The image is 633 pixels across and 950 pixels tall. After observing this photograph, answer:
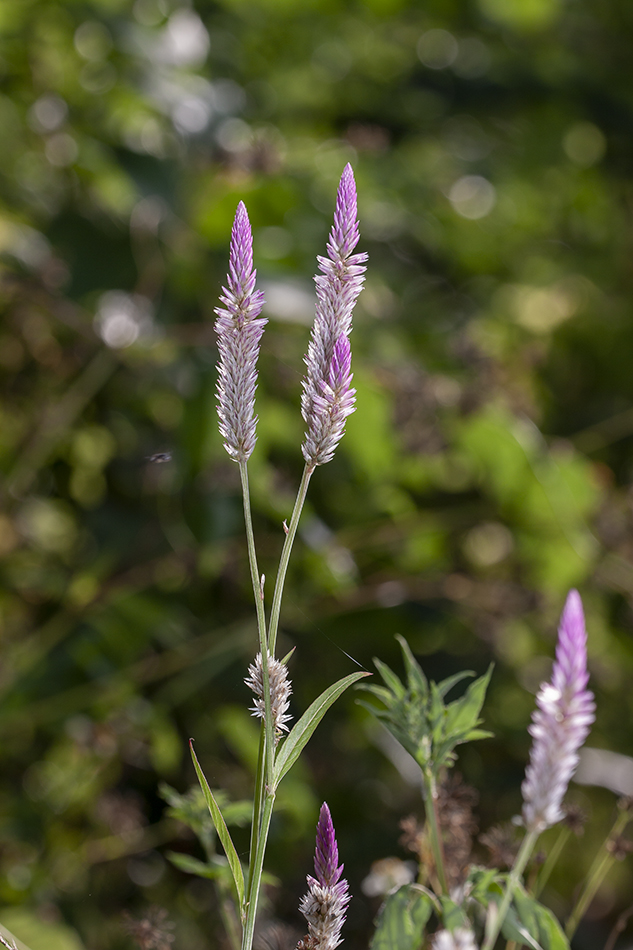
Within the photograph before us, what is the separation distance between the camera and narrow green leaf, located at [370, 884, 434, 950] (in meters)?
0.27

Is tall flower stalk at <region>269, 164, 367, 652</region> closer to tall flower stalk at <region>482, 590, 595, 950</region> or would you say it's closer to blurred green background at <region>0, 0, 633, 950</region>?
tall flower stalk at <region>482, 590, 595, 950</region>

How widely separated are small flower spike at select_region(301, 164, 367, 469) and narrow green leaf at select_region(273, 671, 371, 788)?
7 centimetres

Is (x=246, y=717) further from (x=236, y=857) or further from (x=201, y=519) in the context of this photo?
(x=236, y=857)

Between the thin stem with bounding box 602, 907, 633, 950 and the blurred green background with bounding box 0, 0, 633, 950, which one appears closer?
the thin stem with bounding box 602, 907, 633, 950

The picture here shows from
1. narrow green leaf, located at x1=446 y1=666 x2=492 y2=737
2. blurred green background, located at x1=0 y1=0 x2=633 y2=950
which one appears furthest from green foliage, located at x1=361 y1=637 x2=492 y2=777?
blurred green background, located at x1=0 y1=0 x2=633 y2=950

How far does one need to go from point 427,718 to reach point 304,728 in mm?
64

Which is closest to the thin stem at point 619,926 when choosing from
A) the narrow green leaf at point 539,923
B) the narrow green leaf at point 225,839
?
the narrow green leaf at point 539,923

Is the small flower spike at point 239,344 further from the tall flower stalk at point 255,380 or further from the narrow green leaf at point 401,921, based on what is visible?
the narrow green leaf at point 401,921

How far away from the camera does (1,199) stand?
94 centimetres

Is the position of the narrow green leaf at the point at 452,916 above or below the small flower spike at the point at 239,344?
below

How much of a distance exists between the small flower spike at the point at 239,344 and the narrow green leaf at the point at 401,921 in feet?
0.52

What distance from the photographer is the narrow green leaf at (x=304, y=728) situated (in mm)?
252

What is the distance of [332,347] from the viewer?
0.77 ft

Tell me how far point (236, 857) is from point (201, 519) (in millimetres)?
497
